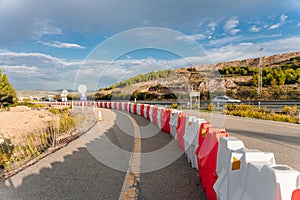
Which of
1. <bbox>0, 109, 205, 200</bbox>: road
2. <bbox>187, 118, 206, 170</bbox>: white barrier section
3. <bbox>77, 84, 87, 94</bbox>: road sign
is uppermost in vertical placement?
<bbox>77, 84, 87, 94</bbox>: road sign

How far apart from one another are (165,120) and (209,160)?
6408mm

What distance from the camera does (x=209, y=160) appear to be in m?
3.75

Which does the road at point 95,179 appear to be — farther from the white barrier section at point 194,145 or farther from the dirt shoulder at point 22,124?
the dirt shoulder at point 22,124

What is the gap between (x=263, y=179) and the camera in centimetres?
209

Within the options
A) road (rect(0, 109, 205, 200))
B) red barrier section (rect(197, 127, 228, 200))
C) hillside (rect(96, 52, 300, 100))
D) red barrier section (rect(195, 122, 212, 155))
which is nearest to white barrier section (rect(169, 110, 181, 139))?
road (rect(0, 109, 205, 200))

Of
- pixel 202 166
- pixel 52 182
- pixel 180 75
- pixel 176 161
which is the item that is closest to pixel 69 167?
pixel 52 182

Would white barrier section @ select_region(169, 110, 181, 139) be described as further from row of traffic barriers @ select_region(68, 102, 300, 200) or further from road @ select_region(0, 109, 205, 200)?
row of traffic barriers @ select_region(68, 102, 300, 200)

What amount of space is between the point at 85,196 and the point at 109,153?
279cm

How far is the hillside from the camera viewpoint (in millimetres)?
24562

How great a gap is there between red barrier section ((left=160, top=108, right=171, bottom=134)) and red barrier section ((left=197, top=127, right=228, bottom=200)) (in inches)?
210

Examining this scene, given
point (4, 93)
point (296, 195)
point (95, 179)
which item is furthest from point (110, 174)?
point (4, 93)

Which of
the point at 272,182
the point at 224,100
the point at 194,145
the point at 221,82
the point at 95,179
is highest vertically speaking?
the point at 221,82

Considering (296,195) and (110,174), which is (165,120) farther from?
(296,195)

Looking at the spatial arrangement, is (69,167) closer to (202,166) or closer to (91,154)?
(91,154)
